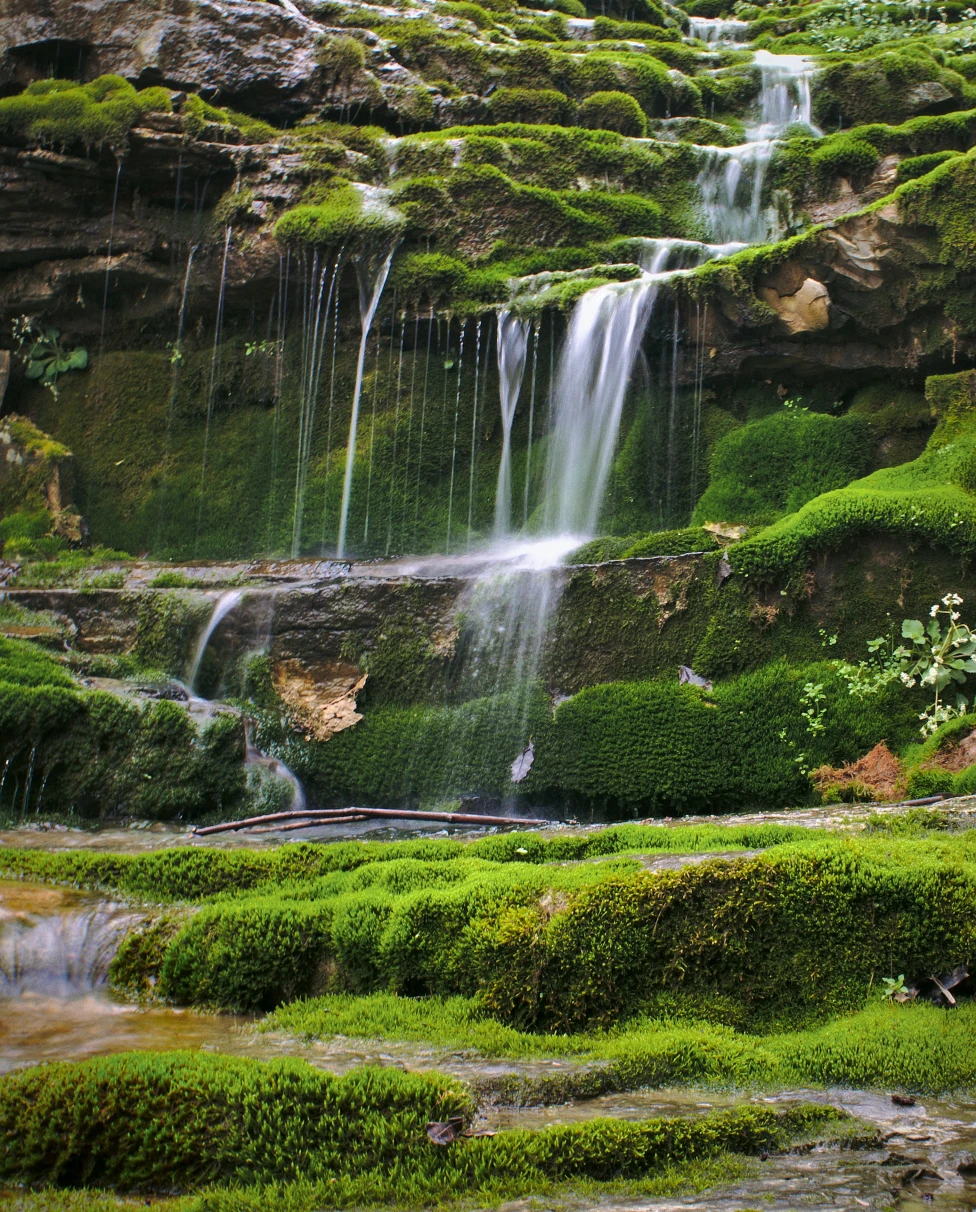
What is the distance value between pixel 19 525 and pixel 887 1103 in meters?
18.3

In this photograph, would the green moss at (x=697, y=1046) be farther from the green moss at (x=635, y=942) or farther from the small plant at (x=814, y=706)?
the small plant at (x=814, y=706)

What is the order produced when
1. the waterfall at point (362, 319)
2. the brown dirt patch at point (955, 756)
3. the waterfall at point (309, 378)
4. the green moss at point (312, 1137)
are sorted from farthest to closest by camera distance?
1. the waterfall at point (309, 378)
2. the waterfall at point (362, 319)
3. the brown dirt patch at point (955, 756)
4. the green moss at point (312, 1137)

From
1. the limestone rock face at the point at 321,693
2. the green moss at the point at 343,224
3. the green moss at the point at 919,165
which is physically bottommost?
the limestone rock face at the point at 321,693

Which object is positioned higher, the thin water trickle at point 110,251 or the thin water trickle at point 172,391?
the thin water trickle at point 110,251

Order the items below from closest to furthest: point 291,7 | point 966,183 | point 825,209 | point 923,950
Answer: point 923,950, point 966,183, point 825,209, point 291,7

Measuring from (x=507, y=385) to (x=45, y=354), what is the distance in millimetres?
9748

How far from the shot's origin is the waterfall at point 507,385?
16.9 m

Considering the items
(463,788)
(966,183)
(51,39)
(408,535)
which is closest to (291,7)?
(51,39)

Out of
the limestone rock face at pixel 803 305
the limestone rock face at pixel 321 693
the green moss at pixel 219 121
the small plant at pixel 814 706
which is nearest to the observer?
the small plant at pixel 814 706

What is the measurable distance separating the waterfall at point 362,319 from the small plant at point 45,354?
19.5 feet

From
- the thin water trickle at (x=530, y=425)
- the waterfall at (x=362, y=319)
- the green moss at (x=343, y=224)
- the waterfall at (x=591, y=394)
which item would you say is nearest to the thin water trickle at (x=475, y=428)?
the thin water trickle at (x=530, y=425)

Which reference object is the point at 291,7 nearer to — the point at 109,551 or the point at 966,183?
the point at 109,551

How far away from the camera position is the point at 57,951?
19.0 ft

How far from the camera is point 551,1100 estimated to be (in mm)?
3910
